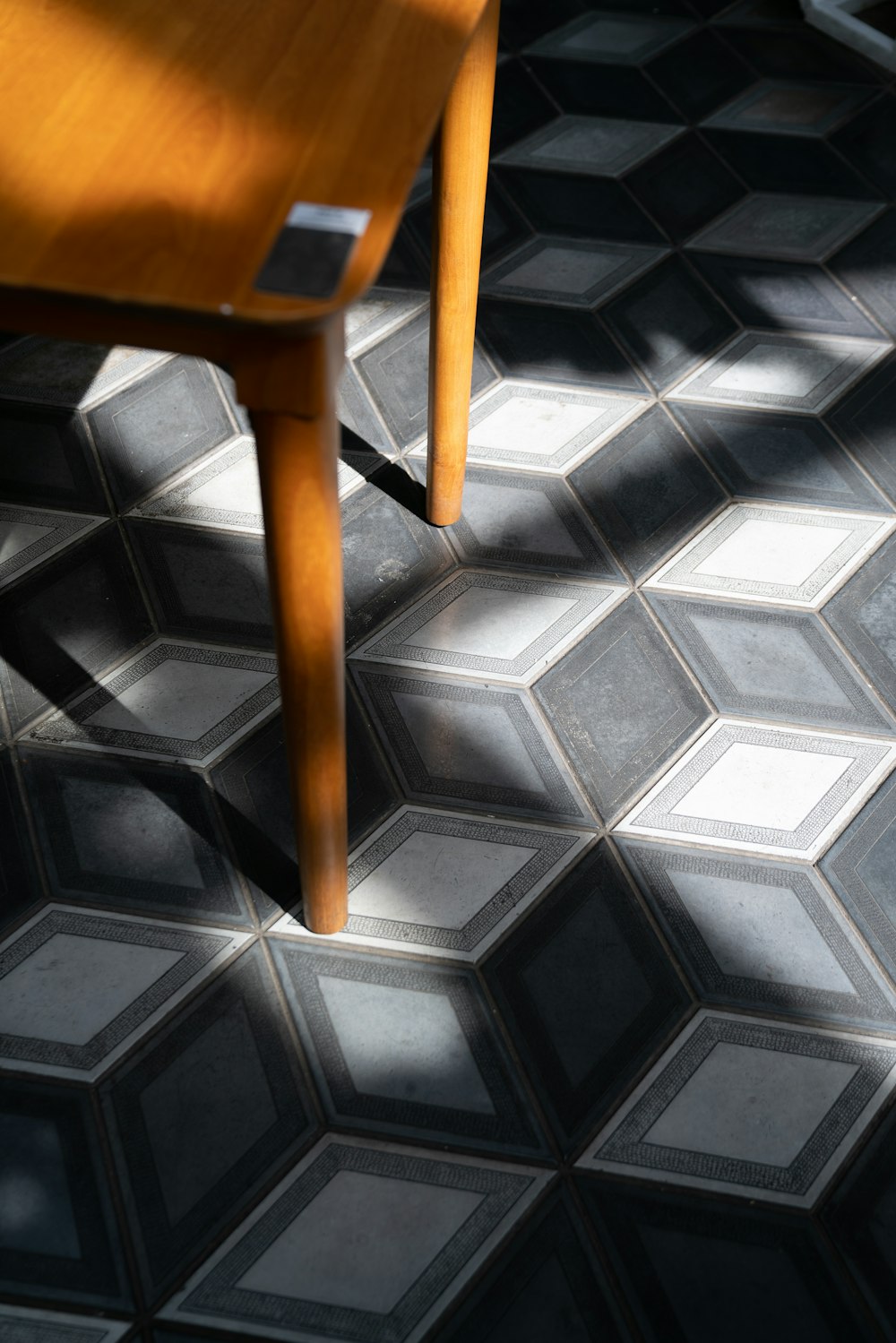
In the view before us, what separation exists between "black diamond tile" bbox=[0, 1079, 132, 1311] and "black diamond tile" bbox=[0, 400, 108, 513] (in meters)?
0.83

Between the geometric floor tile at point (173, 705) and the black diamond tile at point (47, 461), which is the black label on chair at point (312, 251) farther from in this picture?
the black diamond tile at point (47, 461)

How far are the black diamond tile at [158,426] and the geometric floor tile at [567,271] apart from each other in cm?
52

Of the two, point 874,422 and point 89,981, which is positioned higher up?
point 874,422

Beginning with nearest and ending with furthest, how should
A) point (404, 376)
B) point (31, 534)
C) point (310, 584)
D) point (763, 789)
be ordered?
point (310, 584), point (763, 789), point (31, 534), point (404, 376)

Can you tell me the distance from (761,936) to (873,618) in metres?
0.51

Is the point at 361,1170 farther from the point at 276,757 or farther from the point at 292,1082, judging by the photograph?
the point at 276,757

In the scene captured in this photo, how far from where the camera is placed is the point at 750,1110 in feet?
3.57

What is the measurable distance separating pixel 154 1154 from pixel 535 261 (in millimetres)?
1571

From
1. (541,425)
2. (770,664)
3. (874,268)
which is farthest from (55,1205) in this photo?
(874,268)

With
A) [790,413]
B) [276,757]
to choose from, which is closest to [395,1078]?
[276,757]

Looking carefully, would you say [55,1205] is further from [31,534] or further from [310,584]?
[31,534]

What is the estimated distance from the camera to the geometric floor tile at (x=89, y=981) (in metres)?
1.10

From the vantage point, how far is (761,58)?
8.31 ft

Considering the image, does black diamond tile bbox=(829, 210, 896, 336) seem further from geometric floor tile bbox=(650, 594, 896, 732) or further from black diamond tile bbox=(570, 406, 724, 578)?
geometric floor tile bbox=(650, 594, 896, 732)
